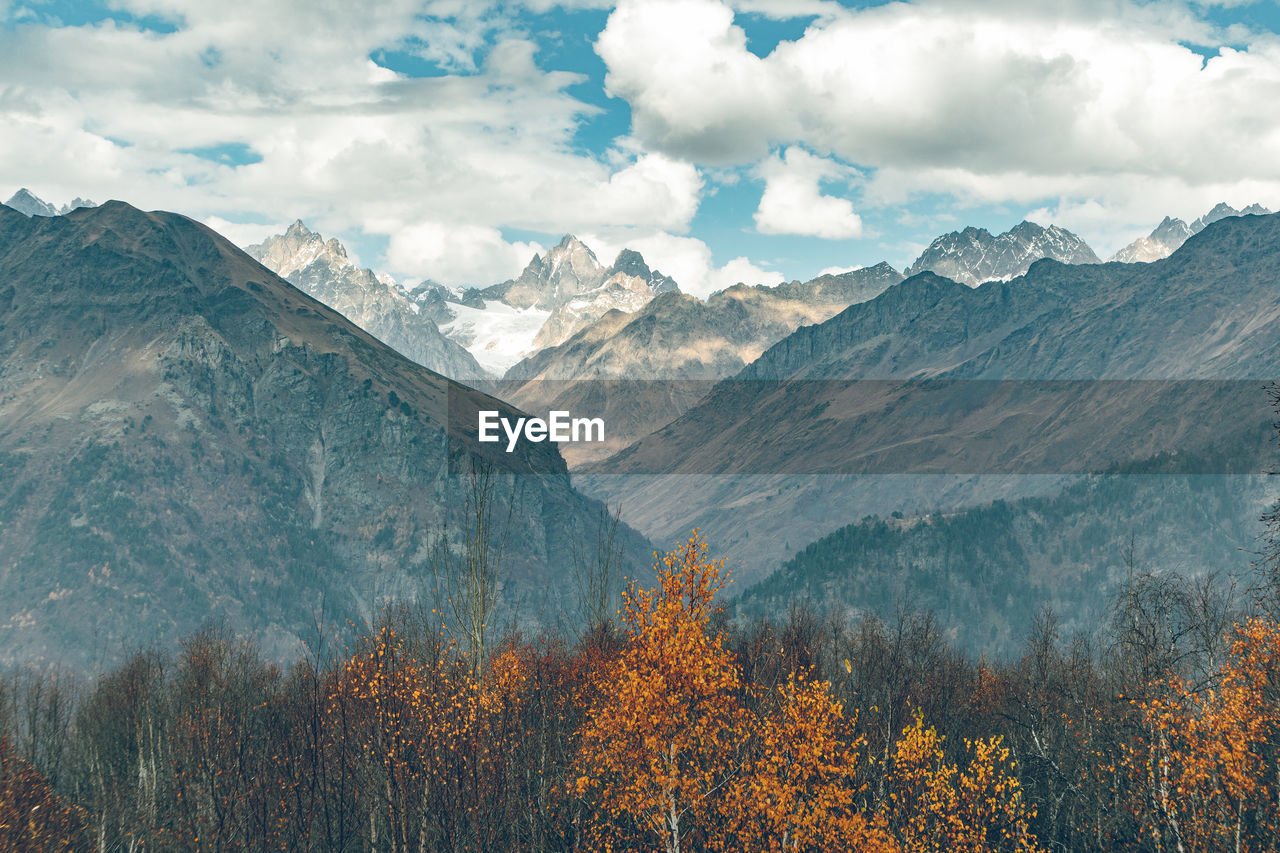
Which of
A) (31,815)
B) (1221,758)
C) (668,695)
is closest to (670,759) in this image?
(668,695)

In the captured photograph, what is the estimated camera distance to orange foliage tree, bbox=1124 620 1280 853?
126 ft

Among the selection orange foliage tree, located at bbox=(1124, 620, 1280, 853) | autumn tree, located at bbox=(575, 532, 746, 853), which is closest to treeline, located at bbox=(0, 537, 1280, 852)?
autumn tree, located at bbox=(575, 532, 746, 853)

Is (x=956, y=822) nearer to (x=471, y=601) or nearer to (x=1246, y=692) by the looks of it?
(x=1246, y=692)

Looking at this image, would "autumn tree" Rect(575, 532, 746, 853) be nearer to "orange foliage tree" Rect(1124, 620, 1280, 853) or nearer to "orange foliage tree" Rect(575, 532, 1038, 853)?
"orange foliage tree" Rect(575, 532, 1038, 853)

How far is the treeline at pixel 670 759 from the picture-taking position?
33281mm

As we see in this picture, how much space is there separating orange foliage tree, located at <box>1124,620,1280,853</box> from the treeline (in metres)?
0.22

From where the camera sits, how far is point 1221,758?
38.8m

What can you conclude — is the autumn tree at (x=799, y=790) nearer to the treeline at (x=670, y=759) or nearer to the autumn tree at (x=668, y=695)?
the treeline at (x=670, y=759)

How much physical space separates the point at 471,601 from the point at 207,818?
19.4 meters

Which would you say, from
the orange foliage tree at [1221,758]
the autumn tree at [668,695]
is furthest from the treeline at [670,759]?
the orange foliage tree at [1221,758]

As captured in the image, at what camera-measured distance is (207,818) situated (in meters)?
54.7

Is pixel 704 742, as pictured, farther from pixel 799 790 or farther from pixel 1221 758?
pixel 1221 758

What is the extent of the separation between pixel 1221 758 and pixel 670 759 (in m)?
23.7

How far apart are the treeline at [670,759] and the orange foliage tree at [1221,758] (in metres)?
0.22
